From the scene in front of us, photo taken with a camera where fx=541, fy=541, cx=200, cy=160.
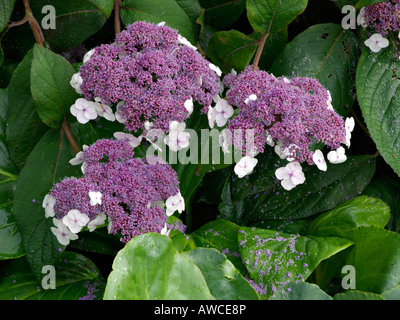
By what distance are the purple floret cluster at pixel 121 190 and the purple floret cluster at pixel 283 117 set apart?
174 mm

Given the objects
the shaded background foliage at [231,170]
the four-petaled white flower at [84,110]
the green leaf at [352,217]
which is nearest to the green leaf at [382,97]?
the shaded background foliage at [231,170]

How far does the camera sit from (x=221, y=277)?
0.96 meters

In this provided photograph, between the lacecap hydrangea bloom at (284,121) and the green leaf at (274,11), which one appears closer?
the lacecap hydrangea bloom at (284,121)

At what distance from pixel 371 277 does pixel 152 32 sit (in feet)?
2.17

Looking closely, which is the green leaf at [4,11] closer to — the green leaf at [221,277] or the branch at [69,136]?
the branch at [69,136]

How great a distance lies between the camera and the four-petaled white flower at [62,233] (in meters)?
1.02

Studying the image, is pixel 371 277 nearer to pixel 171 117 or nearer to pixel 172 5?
pixel 171 117

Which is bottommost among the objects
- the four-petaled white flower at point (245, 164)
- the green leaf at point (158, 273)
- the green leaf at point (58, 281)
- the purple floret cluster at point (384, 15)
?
the green leaf at point (58, 281)

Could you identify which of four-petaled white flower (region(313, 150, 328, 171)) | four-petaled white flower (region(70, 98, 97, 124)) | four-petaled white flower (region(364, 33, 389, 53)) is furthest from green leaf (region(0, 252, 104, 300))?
four-petaled white flower (region(364, 33, 389, 53))

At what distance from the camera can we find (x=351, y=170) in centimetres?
129

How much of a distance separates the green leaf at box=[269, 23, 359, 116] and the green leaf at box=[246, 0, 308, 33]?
0.37 ft

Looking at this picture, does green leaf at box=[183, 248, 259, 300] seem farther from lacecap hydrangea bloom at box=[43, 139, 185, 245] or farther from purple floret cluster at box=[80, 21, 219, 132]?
purple floret cluster at box=[80, 21, 219, 132]

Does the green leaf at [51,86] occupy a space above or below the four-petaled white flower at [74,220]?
above
